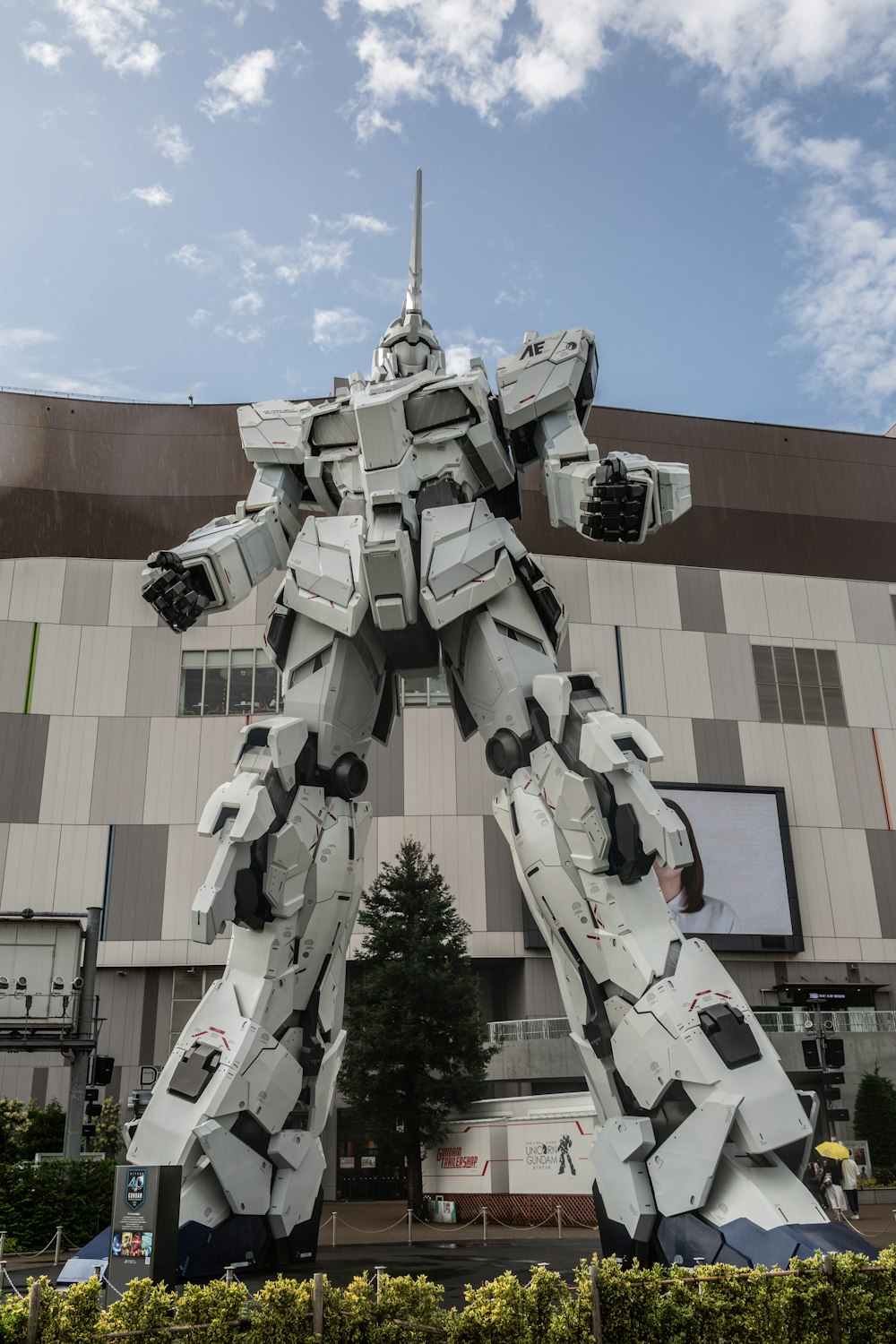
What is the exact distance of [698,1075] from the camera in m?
5.14

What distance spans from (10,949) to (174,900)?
1297cm

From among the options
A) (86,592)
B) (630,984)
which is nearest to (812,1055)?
(630,984)

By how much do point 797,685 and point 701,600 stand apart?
13.3 ft

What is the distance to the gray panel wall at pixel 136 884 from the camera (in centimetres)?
2722

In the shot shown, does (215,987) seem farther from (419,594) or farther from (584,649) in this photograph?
(584,649)

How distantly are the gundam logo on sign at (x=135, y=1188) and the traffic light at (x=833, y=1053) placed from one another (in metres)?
10.5

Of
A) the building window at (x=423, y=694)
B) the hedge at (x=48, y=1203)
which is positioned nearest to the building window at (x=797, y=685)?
the building window at (x=423, y=694)

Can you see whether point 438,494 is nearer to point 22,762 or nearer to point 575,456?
point 575,456

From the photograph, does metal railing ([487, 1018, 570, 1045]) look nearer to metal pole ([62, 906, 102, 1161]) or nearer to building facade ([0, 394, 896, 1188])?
building facade ([0, 394, 896, 1188])

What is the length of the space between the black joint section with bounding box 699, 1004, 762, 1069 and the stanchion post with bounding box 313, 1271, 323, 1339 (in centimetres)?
235

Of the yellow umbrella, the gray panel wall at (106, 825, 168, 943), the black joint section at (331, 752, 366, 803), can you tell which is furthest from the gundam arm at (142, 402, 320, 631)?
the gray panel wall at (106, 825, 168, 943)

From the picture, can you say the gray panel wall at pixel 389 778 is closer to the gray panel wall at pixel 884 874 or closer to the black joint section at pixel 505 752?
the gray panel wall at pixel 884 874

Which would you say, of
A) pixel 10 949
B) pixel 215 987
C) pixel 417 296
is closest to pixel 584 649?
pixel 10 949

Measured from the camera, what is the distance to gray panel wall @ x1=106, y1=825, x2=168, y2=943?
27.2m
